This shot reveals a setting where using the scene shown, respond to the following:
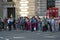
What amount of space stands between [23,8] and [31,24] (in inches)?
255

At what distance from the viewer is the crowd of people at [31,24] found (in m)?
28.2

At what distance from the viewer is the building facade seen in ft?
111

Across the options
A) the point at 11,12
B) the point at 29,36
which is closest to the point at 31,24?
the point at 29,36

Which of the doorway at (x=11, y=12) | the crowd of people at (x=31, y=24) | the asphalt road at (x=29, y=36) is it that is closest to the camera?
the asphalt road at (x=29, y=36)

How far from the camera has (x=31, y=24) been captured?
2858cm

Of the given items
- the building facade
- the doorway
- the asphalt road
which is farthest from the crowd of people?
the doorway

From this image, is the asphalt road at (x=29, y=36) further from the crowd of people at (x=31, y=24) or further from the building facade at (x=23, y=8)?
the building facade at (x=23, y=8)

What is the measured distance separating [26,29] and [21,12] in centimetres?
548

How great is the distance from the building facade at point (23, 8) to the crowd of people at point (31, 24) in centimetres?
389

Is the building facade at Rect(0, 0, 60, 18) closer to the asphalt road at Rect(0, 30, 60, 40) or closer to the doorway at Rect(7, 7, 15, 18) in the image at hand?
the doorway at Rect(7, 7, 15, 18)

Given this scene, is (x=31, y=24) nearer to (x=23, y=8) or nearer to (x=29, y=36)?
(x=29, y=36)

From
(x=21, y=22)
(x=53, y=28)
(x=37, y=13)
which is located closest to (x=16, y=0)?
(x=37, y=13)

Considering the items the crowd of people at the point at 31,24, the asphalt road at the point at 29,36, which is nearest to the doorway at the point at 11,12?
the crowd of people at the point at 31,24

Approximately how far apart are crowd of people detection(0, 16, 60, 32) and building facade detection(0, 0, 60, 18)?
3.89 m
